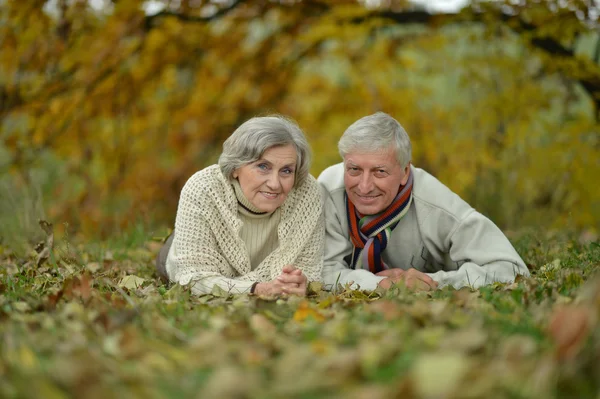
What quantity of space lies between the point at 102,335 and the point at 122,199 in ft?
24.3

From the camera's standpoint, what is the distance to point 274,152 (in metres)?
3.86

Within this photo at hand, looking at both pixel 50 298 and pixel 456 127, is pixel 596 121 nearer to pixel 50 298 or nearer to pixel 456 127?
pixel 456 127

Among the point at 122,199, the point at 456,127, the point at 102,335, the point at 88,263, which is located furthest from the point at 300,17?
the point at 102,335

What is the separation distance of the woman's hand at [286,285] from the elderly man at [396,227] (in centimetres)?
35

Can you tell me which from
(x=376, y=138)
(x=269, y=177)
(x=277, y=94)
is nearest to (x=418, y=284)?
(x=376, y=138)

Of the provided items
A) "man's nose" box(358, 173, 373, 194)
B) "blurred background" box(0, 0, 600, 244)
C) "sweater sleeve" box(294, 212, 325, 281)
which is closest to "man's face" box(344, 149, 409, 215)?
"man's nose" box(358, 173, 373, 194)

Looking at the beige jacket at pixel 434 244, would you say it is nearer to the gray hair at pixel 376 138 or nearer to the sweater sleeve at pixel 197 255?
the gray hair at pixel 376 138

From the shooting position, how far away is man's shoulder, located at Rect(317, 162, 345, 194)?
14.5ft

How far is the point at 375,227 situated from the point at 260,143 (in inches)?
35.7

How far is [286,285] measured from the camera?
3.65 m

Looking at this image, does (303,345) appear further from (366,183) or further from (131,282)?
(131,282)

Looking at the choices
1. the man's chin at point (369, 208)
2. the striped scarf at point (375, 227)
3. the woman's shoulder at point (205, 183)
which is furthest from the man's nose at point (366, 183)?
the woman's shoulder at point (205, 183)

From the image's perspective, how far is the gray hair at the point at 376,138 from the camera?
3971 millimetres

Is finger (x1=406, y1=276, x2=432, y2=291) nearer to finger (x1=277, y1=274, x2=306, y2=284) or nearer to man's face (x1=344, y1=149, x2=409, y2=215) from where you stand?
man's face (x1=344, y1=149, x2=409, y2=215)
